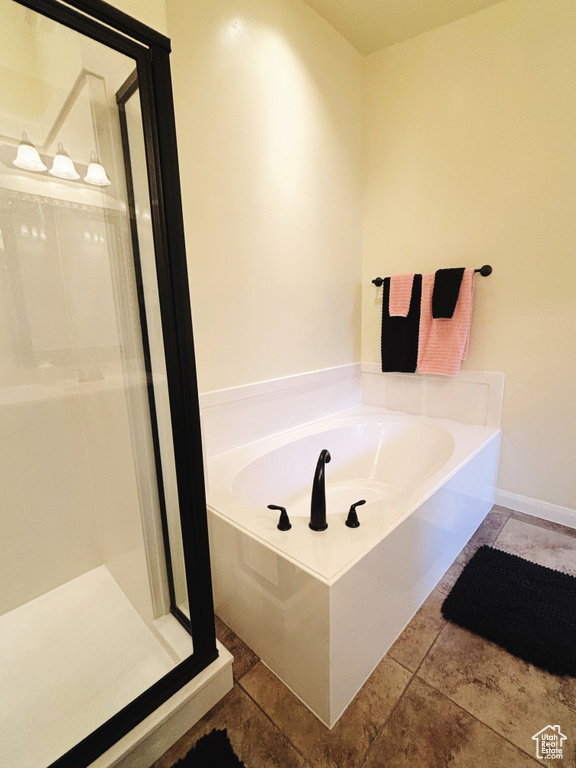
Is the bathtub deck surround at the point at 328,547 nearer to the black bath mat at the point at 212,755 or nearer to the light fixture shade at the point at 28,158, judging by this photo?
the black bath mat at the point at 212,755

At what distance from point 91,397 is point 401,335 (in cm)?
186

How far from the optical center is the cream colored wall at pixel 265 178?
1.47 meters

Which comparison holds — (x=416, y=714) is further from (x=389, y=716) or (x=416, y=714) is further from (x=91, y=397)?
(x=91, y=397)

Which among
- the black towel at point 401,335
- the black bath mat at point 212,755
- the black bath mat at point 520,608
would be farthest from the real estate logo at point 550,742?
the black towel at point 401,335

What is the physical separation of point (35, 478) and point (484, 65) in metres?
3.00

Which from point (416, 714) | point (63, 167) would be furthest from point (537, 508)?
point (63, 167)

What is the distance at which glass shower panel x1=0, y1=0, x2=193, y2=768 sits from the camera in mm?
932

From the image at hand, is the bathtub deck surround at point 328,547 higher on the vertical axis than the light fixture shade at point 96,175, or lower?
lower

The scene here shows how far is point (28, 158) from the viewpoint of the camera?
3.87 feet

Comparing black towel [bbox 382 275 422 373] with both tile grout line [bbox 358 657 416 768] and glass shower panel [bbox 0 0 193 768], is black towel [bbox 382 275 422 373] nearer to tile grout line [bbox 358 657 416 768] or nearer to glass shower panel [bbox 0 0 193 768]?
tile grout line [bbox 358 657 416 768]

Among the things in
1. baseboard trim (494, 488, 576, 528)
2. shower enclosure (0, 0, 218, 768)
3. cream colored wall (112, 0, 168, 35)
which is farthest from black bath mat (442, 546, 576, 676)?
cream colored wall (112, 0, 168, 35)

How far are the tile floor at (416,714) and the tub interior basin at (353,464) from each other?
68cm

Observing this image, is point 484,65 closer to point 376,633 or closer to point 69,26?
point 69,26

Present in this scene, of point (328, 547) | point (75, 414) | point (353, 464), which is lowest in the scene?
point (353, 464)
